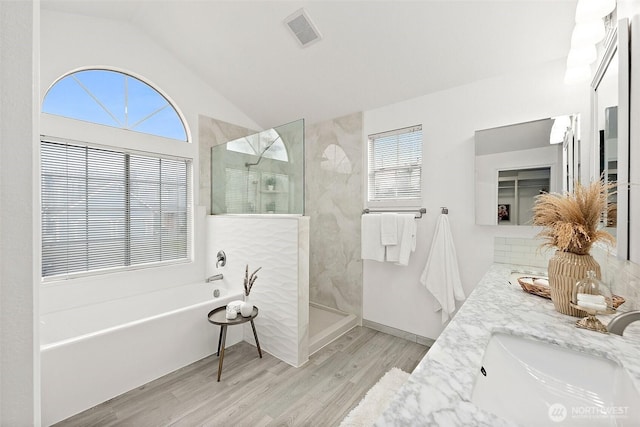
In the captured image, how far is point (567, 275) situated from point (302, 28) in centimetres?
239

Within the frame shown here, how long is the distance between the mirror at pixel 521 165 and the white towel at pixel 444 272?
0.30m

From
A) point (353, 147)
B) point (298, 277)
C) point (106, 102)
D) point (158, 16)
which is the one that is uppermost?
point (158, 16)

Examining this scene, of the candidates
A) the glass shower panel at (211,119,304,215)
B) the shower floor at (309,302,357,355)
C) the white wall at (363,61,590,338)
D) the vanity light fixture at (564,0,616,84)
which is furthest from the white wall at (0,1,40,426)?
the white wall at (363,61,590,338)

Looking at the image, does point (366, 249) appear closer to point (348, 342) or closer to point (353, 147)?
point (348, 342)

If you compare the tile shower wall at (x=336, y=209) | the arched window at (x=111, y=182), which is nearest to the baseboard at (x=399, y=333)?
the tile shower wall at (x=336, y=209)

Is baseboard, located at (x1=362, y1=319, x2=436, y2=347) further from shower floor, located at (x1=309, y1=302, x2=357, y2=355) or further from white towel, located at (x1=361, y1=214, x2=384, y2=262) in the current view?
white towel, located at (x1=361, y1=214, x2=384, y2=262)

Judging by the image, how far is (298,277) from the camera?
2158 mm

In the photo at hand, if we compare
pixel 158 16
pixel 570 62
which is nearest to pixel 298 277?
pixel 570 62

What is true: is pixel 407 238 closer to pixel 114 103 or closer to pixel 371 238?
pixel 371 238

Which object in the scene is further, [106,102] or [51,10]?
[106,102]

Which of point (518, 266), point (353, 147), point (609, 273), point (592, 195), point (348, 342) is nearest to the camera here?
point (592, 195)

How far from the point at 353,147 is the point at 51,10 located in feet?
9.27

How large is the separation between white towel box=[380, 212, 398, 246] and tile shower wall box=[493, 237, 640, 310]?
0.81 meters

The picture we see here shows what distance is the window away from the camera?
259cm
